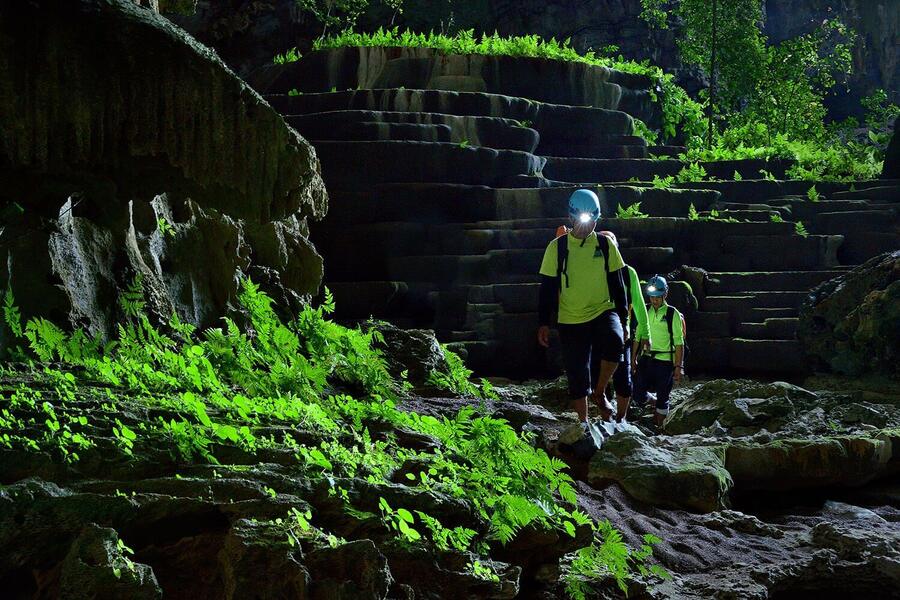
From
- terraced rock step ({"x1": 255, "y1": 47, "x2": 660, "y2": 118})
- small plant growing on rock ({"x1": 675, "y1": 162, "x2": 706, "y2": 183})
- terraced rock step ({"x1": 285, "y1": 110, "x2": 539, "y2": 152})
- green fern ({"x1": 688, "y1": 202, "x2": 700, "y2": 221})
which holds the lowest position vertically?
green fern ({"x1": 688, "y1": 202, "x2": 700, "y2": 221})

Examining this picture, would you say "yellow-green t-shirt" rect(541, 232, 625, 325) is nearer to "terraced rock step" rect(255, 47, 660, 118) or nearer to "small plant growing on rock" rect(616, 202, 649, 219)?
"small plant growing on rock" rect(616, 202, 649, 219)

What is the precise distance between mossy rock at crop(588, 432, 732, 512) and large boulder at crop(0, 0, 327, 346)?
9.36 feet

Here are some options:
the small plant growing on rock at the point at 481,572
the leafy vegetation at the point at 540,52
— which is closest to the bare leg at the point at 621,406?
the small plant growing on rock at the point at 481,572

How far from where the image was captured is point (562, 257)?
7641 millimetres

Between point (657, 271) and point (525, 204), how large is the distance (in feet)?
8.43

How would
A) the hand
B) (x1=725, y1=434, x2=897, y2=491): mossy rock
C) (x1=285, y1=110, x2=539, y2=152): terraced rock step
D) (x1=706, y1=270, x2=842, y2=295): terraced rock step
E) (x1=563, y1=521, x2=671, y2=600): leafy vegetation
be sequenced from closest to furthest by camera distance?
1. (x1=563, y1=521, x2=671, y2=600): leafy vegetation
2. (x1=725, y1=434, x2=897, y2=491): mossy rock
3. the hand
4. (x1=706, y1=270, x2=842, y2=295): terraced rock step
5. (x1=285, y1=110, x2=539, y2=152): terraced rock step

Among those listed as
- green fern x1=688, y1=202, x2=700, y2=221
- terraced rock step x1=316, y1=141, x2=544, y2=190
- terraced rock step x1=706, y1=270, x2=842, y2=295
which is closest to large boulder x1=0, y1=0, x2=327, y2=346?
terraced rock step x1=316, y1=141, x2=544, y2=190

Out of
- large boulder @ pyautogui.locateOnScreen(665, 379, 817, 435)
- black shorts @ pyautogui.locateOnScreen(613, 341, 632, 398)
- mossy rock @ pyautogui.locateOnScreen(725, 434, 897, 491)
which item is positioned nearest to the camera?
mossy rock @ pyautogui.locateOnScreen(725, 434, 897, 491)

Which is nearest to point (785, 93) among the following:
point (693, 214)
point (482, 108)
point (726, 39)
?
point (726, 39)

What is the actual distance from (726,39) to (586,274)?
25976mm

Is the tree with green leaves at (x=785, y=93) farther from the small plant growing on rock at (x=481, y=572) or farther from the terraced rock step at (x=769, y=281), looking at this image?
the small plant growing on rock at (x=481, y=572)

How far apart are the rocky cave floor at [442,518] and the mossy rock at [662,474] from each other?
11mm

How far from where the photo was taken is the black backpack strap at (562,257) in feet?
24.9

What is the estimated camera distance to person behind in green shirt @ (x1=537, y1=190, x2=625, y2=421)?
760cm
